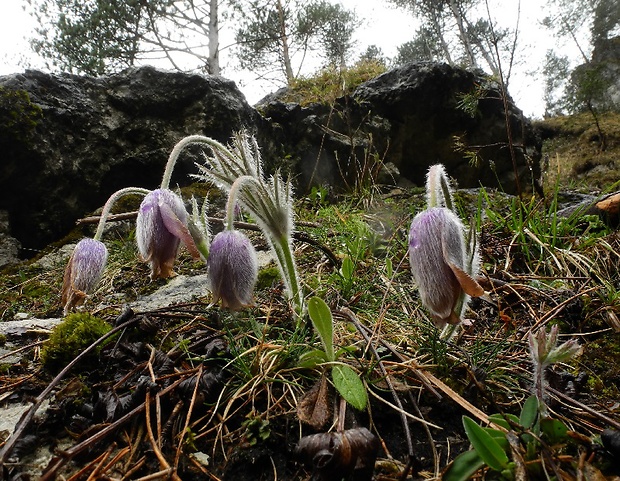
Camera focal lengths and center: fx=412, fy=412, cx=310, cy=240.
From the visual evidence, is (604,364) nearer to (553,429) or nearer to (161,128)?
(553,429)

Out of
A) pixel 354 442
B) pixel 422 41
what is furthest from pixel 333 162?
pixel 422 41

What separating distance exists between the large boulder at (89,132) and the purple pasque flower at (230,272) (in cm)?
200

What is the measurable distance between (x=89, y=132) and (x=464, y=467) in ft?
11.0

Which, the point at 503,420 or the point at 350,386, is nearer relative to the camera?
the point at 503,420

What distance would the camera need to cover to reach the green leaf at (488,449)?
2.15ft

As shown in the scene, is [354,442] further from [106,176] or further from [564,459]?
[106,176]

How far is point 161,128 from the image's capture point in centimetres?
337

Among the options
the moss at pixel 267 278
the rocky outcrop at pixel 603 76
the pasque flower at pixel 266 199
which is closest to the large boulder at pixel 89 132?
the moss at pixel 267 278

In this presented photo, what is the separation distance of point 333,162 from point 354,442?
3486mm

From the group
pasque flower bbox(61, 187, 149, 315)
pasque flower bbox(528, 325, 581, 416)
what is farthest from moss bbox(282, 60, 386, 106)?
pasque flower bbox(528, 325, 581, 416)

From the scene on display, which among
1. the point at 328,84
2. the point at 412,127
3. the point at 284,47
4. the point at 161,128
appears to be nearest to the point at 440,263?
the point at 161,128

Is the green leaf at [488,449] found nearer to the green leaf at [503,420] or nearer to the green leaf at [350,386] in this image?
the green leaf at [503,420]

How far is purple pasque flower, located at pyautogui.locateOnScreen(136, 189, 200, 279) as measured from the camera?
1104mm

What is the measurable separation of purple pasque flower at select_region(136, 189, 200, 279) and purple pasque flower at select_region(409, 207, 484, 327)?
584 mm
